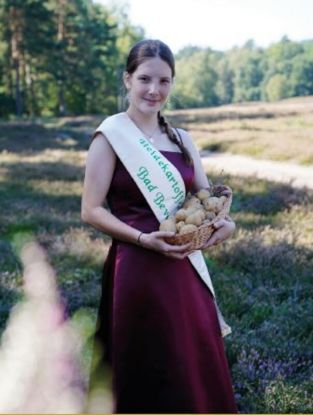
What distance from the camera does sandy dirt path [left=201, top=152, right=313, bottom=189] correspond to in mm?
13977

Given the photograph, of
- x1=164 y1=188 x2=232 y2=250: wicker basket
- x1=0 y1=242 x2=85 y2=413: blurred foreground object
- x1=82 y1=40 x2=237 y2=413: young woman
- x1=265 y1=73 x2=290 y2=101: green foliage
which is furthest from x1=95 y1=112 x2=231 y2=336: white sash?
x1=265 y1=73 x2=290 y2=101: green foliage

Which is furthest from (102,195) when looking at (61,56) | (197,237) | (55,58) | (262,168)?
(61,56)

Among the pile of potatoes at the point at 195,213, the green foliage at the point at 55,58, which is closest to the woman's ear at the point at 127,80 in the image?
the pile of potatoes at the point at 195,213

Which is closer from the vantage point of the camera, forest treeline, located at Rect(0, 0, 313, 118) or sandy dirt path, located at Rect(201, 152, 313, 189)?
sandy dirt path, located at Rect(201, 152, 313, 189)

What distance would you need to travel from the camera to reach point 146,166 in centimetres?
289

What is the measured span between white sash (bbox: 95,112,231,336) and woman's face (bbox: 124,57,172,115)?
0.45ft

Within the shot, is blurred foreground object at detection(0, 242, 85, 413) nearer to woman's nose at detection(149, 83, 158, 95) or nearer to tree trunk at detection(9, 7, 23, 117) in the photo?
woman's nose at detection(149, 83, 158, 95)

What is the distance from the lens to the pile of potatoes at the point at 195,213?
Result: 8.85 feet

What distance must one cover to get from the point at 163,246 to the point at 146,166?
0.47 m

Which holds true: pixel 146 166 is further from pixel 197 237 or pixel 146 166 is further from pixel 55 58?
pixel 55 58

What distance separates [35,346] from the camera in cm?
461

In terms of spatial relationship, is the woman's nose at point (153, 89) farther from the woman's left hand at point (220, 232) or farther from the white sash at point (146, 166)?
the woman's left hand at point (220, 232)

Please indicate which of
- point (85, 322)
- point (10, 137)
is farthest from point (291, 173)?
point (10, 137)

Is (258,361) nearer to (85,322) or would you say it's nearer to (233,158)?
(85,322)
